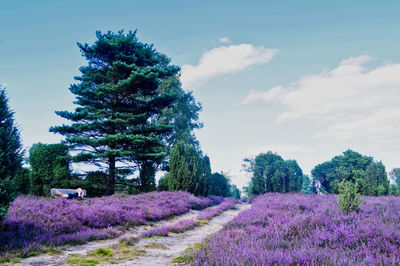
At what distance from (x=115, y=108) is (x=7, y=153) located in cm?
1503

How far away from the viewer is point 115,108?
2047 centimetres

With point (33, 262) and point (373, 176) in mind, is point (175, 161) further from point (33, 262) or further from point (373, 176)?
point (373, 176)

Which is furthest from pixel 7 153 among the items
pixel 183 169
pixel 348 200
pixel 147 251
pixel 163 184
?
pixel 163 184

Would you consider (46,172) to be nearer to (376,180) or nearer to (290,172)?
(376,180)

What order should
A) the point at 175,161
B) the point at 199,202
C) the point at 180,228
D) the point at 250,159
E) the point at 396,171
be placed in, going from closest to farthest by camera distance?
the point at 180,228 < the point at 199,202 < the point at 175,161 < the point at 250,159 < the point at 396,171

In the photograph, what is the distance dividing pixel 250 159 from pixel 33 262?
179 feet

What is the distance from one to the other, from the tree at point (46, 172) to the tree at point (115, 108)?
1.24 meters

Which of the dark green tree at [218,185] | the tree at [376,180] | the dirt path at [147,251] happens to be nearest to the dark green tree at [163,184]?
the dirt path at [147,251]

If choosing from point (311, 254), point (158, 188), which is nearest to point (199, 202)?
point (158, 188)

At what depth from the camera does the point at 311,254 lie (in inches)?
143

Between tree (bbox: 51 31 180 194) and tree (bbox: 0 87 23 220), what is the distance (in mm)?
11691

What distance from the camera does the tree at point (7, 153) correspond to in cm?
568

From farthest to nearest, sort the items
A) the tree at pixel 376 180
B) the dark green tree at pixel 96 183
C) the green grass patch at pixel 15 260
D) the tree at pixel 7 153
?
the tree at pixel 376 180 → the dark green tree at pixel 96 183 → the tree at pixel 7 153 → the green grass patch at pixel 15 260

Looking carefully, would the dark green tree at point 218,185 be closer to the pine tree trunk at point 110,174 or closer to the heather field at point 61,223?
the pine tree trunk at point 110,174
